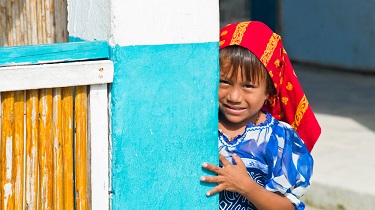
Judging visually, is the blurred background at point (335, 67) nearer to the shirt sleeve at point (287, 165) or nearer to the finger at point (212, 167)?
the shirt sleeve at point (287, 165)

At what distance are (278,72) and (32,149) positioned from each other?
97 centimetres

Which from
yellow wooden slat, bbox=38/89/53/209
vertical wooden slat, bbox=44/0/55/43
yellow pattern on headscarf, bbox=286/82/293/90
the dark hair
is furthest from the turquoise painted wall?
vertical wooden slat, bbox=44/0/55/43

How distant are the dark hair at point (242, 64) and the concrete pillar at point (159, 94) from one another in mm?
113

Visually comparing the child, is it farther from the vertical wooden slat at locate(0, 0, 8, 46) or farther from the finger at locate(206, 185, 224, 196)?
the vertical wooden slat at locate(0, 0, 8, 46)

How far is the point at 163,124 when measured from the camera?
9.42 ft

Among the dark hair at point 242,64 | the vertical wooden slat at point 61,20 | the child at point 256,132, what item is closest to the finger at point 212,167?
the child at point 256,132

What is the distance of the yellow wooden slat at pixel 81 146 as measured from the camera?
275 cm

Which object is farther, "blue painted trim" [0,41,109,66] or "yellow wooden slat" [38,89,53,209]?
"yellow wooden slat" [38,89,53,209]

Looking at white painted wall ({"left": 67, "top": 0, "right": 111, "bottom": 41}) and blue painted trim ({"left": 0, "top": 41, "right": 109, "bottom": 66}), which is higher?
white painted wall ({"left": 67, "top": 0, "right": 111, "bottom": 41})

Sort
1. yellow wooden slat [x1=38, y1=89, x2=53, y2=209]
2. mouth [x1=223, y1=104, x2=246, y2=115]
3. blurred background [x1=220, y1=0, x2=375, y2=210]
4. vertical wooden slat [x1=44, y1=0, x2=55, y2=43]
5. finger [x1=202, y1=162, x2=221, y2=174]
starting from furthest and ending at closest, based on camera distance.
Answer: blurred background [x1=220, y1=0, x2=375, y2=210]
vertical wooden slat [x1=44, y1=0, x2=55, y2=43]
mouth [x1=223, y1=104, x2=246, y2=115]
finger [x1=202, y1=162, x2=221, y2=174]
yellow wooden slat [x1=38, y1=89, x2=53, y2=209]

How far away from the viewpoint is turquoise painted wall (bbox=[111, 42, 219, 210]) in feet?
9.12

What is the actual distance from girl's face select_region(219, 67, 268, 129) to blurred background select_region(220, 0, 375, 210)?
221cm

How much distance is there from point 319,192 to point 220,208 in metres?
2.02

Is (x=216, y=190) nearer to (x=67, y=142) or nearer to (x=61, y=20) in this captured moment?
(x=67, y=142)
